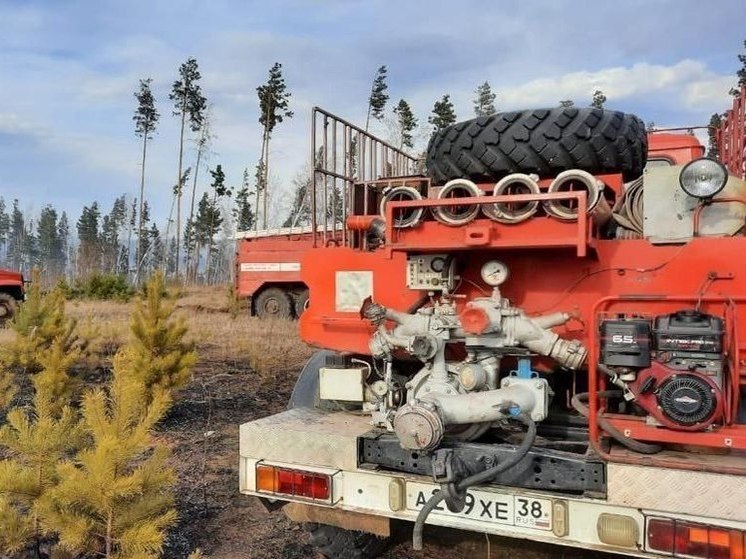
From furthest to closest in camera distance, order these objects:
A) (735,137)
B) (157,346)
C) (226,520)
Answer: (157,346) → (735,137) → (226,520)

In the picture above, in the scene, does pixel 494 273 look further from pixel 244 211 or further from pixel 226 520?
pixel 244 211

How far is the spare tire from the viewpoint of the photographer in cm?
324

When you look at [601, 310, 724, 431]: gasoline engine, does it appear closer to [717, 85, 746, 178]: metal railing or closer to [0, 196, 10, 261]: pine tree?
[717, 85, 746, 178]: metal railing

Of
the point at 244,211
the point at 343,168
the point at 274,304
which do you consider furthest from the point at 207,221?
the point at 343,168

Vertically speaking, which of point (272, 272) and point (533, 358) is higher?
point (272, 272)

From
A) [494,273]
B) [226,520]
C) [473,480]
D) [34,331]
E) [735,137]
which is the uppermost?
[735,137]

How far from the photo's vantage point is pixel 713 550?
2.18m

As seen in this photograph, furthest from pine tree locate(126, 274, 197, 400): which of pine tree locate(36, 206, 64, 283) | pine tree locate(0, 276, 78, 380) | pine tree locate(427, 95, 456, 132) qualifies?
pine tree locate(36, 206, 64, 283)

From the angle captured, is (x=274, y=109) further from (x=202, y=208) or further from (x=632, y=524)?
(x=632, y=524)

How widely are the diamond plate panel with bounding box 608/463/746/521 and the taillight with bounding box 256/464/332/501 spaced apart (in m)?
1.20

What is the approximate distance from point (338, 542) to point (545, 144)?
2264 mm

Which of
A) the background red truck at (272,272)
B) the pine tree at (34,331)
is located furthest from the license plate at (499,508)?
the background red truck at (272,272)

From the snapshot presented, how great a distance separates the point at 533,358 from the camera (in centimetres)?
309

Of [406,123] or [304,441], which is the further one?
[406,123]
